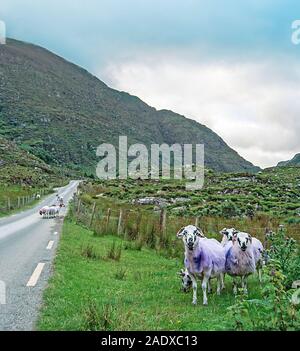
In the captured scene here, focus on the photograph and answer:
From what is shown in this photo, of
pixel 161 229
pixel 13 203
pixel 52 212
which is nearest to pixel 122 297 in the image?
pixel 161 229

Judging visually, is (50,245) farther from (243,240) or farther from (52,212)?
(52,212)

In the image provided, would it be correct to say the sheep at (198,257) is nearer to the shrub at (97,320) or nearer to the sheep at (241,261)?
the sheep at (241,261)

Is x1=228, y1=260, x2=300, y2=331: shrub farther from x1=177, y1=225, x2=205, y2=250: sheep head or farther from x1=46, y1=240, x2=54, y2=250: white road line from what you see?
x1=46, y1=240, x2=54, y2=250: white road line

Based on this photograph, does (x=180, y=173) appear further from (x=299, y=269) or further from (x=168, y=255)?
(x=299, y=269)

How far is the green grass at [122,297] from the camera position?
24.1ft

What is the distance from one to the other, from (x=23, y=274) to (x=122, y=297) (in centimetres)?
305

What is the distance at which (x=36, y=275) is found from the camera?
1165cm

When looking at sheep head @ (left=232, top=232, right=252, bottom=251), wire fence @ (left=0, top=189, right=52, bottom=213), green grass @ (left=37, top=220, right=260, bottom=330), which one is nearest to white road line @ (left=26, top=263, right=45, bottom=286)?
green grass @ (left=37, top=220, right=260, bottom=330)

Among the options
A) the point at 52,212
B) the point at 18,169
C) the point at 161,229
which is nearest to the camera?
the point at 161,229

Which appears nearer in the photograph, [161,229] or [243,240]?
[243,240]

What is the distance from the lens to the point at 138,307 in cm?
925

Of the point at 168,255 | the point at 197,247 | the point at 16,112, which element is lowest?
the point at 168,255

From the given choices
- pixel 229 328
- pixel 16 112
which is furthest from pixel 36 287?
pixel 16 112

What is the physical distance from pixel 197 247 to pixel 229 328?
4118mm
